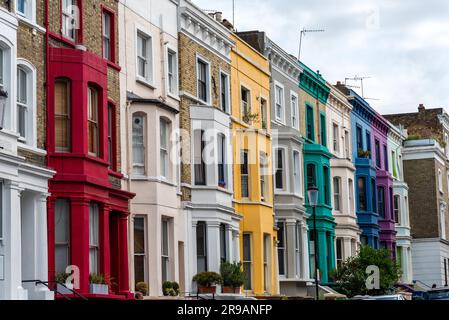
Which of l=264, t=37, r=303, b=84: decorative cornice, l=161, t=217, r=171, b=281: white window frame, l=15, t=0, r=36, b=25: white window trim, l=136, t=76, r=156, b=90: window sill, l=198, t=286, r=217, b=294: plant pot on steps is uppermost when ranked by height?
l=264, t=37, r=303, b=84: decorative cornice

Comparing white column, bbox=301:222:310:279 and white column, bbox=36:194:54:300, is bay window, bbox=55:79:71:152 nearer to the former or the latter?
white column, bbox=36:194:54:300

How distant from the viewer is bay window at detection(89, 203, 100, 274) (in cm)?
2917

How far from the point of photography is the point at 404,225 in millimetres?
72375

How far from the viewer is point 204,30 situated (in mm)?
40688

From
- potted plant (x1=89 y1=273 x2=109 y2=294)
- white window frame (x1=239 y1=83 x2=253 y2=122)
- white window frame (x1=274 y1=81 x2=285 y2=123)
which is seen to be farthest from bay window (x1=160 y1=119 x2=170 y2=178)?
white window frame (x1=274 y1=81 x2=285 y2=123)

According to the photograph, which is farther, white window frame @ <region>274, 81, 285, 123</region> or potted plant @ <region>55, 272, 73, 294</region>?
white window frame @ <region>274, 81, 285, 123</region>

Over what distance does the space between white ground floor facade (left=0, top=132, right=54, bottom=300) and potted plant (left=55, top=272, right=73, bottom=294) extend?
47 centimetres

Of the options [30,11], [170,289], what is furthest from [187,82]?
[30,11]

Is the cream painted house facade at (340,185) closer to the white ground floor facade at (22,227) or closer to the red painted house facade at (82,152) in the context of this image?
the red painted house facade at (82,152)

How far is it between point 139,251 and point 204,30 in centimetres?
1123

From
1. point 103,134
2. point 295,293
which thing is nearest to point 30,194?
point 103,134

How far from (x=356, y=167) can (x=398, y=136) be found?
1361cm

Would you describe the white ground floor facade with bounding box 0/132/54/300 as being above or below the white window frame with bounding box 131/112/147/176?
below
